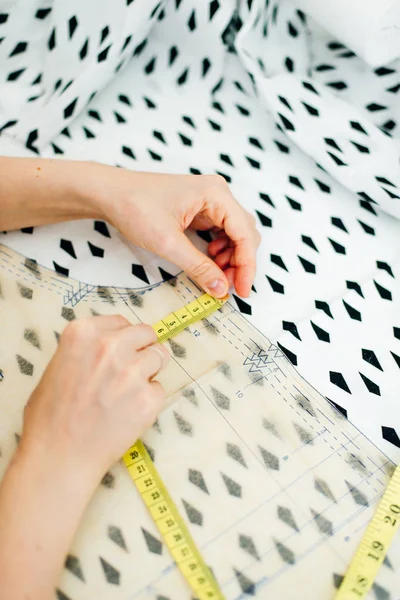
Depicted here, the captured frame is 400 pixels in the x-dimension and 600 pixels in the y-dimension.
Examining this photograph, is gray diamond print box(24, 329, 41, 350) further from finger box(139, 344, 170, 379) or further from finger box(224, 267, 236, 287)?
finger box(224, 267, 236, 287)

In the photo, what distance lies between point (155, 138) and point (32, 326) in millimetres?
705

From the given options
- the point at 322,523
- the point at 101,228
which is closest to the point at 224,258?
the point at 101,228

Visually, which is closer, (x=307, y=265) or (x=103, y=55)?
(x=307, y=265)

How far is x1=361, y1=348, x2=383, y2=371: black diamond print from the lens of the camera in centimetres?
124

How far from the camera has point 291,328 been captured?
128cm

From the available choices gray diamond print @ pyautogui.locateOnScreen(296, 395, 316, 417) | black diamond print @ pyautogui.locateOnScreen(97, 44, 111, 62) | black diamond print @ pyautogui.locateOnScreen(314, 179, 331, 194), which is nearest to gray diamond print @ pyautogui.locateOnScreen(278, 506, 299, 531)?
gray diamond print @ pyautogui.locateOnScreen(296, 395, 316, 417)

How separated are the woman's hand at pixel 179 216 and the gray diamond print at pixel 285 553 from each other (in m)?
0.57

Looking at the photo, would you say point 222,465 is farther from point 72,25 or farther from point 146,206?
point 72,25

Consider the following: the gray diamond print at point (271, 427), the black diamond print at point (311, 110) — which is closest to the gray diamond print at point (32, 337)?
the gray diamond print at point (271, 427)

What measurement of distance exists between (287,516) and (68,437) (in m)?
0.47

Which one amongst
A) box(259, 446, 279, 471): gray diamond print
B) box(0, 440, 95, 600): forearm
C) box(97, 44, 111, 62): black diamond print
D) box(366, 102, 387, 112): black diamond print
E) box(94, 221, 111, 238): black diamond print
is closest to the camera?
box(0, 440, 95, 600): forearm

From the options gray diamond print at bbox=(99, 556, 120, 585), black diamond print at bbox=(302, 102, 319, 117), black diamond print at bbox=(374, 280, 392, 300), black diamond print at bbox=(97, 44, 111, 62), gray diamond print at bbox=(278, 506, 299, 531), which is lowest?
gray diamond print at bbox=(99, 556, 120, 585)

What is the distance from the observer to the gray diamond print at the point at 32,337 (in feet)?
3.97

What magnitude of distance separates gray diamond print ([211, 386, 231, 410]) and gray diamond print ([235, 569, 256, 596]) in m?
0.33
